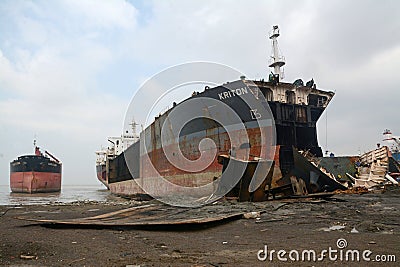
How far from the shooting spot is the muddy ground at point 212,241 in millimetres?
3078

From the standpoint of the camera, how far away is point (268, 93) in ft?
47.9

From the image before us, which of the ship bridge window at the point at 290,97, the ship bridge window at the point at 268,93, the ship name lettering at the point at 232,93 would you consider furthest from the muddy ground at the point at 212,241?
the ship bridge window at the point at 290,97

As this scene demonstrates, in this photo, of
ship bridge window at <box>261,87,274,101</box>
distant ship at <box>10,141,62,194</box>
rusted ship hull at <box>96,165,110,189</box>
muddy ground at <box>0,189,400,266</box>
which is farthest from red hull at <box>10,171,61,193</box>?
muddy ground at <box>0,189,400,266</box>

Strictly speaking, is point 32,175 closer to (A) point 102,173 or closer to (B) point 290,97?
(A) point 102,173

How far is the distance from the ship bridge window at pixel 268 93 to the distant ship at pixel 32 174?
102ft

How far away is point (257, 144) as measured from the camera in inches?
519

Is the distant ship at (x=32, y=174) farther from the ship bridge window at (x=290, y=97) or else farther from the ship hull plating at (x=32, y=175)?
the ship bridge window at (x=290, y=97)

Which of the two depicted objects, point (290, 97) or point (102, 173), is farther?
point (102, 173)

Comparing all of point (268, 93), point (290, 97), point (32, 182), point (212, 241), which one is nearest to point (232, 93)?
point (268, 93)

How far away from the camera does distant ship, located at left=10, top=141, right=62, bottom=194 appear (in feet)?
118

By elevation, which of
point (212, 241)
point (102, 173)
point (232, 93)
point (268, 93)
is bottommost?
point (212, 241)

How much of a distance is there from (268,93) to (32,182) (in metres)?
31.4

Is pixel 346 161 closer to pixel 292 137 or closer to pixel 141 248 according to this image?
pixel 292 137

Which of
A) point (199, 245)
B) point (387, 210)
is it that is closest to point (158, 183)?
point (387, 210)
